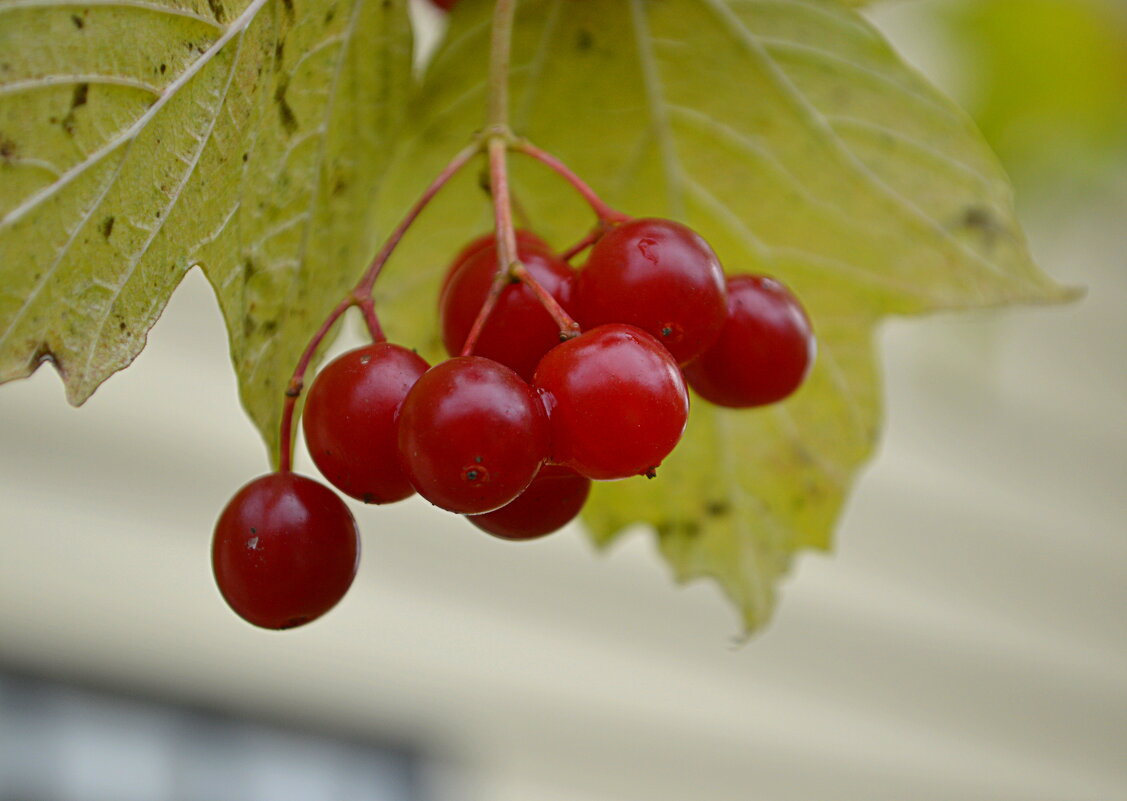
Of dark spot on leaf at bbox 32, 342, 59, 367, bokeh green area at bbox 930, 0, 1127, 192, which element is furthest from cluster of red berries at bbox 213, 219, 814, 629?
bokeh green area at bbox 930, 0, 1127, 192

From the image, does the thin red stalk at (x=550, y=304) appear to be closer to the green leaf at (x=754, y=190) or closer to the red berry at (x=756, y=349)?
the red berry at (x=756, y=349)

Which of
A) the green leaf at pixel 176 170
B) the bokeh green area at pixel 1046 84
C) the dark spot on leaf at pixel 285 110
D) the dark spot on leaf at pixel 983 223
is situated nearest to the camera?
the green leaf at pixel 176 170

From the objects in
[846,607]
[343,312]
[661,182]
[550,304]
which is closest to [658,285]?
[550,304]

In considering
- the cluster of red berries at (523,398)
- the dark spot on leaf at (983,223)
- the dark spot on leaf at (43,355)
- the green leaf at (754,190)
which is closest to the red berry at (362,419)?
the cluster of red berries at (523,398)

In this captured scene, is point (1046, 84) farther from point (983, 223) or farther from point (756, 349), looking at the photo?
point (756, 349)

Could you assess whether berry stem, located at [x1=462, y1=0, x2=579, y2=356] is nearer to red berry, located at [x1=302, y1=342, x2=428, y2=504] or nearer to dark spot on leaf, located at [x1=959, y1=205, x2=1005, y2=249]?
red berry, located at [x1=302, y1=342, x2=428, y2=504]
